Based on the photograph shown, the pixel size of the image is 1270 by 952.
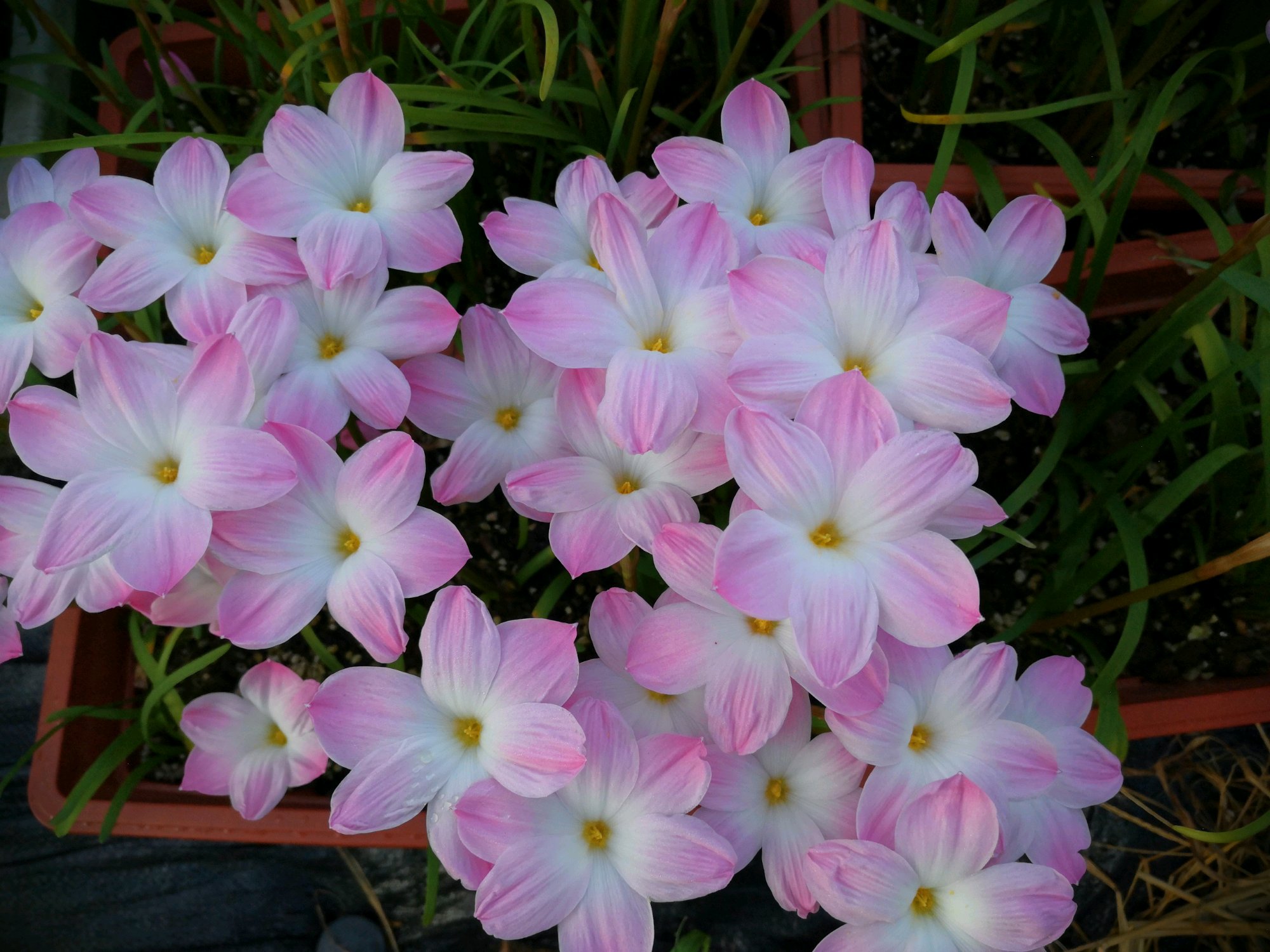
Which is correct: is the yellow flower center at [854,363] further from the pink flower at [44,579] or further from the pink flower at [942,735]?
the pink flower at [44,579]

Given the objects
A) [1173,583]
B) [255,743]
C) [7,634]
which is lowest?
[255,743]

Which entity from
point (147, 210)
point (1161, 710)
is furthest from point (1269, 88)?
point (147, 210)

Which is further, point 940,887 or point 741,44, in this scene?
point 741,44

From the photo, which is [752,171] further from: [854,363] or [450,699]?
[450,699]

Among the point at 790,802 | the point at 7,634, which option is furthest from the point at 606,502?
the point at 7,634

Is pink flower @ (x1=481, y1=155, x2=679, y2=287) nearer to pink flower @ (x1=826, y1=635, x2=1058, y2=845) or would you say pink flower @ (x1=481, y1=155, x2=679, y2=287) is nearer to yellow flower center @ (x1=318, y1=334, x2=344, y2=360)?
yellow flower center @ (x1=318, y1=334, x2=344, y2=360)

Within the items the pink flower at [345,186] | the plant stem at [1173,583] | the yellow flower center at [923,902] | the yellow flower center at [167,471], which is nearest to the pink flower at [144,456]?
the yellow flower center at [167,471]

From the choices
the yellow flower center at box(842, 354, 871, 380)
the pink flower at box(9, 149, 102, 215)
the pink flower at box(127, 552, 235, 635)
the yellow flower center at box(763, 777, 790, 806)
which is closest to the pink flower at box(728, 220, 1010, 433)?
the yellow flower center at box(842, 354, 871, 380)
